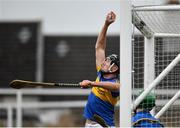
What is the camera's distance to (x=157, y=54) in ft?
34.6

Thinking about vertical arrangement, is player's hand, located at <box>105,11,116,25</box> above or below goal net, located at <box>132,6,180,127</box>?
above

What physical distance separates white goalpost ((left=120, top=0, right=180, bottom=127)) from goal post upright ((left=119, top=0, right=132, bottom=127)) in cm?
8

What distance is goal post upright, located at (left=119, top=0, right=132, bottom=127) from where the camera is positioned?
8.78 meters

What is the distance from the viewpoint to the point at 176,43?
1043 centimetres

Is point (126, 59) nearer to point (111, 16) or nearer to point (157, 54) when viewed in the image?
point (111, 16)

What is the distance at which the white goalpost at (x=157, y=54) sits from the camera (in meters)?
9.21

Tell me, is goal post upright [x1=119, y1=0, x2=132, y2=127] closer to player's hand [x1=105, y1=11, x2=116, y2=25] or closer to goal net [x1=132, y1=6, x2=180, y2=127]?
goal net [x1=132, y1=6, x2=180, y2=127]

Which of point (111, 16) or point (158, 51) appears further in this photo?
point (158, 51)

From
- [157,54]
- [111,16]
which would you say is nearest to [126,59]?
[111,16]

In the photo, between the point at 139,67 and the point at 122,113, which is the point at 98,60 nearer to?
the point at 139,67

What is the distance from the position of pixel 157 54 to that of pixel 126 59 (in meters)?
1.81

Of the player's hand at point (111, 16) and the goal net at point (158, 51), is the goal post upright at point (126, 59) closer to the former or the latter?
the goal net at point (158, 51)

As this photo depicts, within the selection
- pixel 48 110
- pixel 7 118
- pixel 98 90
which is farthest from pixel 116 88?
pixel 48 110

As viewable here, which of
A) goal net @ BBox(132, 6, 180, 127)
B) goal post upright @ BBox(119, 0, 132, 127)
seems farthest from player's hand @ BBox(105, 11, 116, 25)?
goal post upright @ BBox(119, 0, 132, 127)
